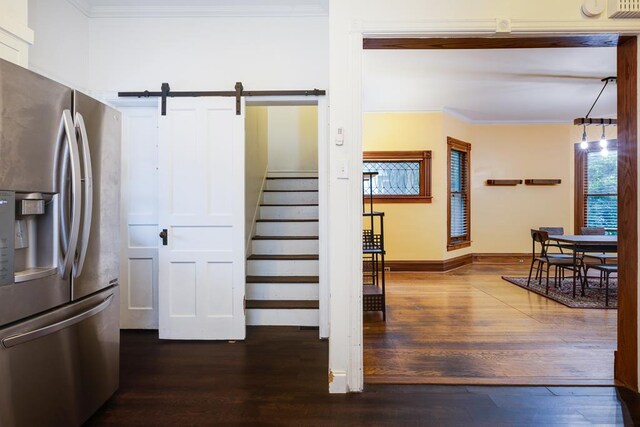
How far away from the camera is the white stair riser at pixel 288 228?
178 inches

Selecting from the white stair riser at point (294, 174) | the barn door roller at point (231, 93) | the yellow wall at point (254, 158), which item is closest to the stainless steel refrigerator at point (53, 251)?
the barn door roller at point (231, 93)

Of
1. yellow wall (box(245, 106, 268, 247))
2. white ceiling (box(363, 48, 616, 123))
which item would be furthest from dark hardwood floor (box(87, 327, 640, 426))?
white ceiling (box(363, 48, 616, 123))

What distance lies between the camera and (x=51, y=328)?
67.7 inches

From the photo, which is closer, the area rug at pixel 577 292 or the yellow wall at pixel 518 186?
the area rug at pixel 577 292

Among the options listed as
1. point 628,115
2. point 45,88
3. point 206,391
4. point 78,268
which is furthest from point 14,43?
point 628,115

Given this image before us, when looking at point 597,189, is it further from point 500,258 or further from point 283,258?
point 283,258

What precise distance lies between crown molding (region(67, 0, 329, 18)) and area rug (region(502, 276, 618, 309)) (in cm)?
441

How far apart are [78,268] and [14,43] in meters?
1.30

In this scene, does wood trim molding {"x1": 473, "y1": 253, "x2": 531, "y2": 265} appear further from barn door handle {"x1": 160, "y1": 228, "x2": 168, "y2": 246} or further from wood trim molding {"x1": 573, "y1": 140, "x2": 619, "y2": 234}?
barn door handle {"x1": 160, "y1": 228, "x2": 168, "y2": 246}

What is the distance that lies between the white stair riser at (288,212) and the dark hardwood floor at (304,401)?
87.6 inches

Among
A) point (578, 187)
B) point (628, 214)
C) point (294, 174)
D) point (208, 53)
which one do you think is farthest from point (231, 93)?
point (578, 187)

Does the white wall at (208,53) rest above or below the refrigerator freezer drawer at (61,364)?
above

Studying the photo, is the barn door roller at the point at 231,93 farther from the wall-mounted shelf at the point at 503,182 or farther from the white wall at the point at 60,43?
the wall-mounted shelf at the point at 503,182

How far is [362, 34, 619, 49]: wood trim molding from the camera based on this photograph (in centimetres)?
241
